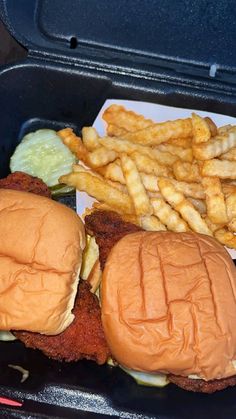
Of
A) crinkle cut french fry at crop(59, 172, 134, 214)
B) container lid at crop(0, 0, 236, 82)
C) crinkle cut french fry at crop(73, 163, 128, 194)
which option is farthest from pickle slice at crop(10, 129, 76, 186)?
container lid at crop(0, 0, 236, 82)

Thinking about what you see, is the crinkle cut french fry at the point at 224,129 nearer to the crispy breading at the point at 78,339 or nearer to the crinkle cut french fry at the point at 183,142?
the crinkle cut french fry at the point at 183,142

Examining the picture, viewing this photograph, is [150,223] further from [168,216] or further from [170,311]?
[170,311]

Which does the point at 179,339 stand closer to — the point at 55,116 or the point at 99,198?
the point at 99,198

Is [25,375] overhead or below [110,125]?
below

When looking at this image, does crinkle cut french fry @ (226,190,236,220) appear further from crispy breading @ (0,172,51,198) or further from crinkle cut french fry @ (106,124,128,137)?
crispy breading @ (0,172,51,198)

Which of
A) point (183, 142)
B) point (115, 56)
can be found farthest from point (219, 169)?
point (115, 56)

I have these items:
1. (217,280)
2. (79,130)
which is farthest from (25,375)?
(79,130)
